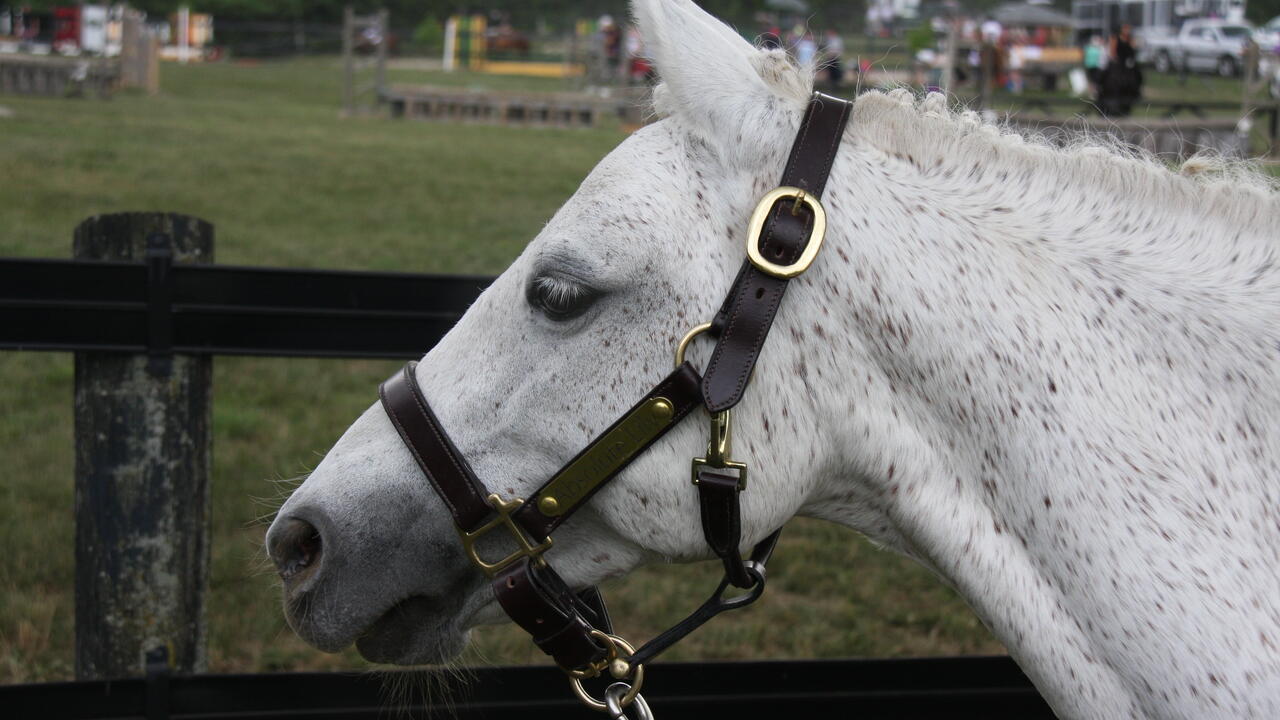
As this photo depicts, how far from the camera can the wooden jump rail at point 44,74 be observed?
22328 millimetres

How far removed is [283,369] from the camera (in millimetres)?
7375

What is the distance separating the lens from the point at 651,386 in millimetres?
1837

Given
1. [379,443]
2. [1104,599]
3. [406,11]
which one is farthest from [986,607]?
[406,11]

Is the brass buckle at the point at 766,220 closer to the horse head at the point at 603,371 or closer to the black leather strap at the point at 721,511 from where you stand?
the horse head at the point at 603,371

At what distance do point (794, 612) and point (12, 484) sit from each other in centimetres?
363

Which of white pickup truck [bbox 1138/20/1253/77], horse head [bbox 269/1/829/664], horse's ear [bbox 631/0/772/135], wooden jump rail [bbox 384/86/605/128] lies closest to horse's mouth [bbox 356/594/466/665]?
horse head [bbox 269/1/829/664]

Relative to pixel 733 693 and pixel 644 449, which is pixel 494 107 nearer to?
pixel 733 693

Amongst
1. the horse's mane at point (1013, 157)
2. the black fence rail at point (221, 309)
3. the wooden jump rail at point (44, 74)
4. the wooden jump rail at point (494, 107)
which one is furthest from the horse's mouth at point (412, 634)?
the wooden jump rail at point (44, 74)

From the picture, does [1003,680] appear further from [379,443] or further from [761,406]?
[379,443]

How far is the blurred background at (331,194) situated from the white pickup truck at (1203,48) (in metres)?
0.12

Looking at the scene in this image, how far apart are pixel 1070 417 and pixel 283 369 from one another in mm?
6361

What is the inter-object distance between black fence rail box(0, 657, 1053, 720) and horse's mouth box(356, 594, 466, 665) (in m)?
1.02

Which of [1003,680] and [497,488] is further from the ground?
[497,488]

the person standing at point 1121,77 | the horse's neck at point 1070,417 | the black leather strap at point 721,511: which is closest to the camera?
the horse's neck at point 1070,417
